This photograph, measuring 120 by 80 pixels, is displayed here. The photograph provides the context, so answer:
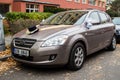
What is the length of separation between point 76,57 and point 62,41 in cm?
67

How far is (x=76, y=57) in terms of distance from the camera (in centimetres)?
545

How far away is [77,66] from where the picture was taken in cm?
546

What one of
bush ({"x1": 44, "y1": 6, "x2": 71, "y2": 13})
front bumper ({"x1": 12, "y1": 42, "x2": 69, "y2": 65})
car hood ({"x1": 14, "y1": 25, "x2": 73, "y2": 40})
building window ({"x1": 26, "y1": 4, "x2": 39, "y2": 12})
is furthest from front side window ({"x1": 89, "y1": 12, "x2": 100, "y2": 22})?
building window ({"x1": 26, "y1": 4, "x2": 39, "y2": 12})

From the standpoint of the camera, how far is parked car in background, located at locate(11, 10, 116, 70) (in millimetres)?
4941

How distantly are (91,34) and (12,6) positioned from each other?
18403mm

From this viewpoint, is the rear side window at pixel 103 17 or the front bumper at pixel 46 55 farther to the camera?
the rear side window at pixel 103 17

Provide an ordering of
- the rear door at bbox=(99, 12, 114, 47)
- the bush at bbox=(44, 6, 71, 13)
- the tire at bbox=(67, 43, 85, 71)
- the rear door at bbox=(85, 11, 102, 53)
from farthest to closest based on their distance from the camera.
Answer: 1. the bush at bbox=(44, 6, 71, 13)
2. the rear door at bbox=(99, 12, 114, 47)
3. the rear door at bbox=(85, 11, 102, 53)
4. the tire at bbox=(67, 43, 85, 71)

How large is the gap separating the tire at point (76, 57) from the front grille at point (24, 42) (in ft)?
3.20

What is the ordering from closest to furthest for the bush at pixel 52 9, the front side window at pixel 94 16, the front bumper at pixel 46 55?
the front bumper at pixel 46 55, the front side window at pixel 94 16, the bush at pixel 52 9

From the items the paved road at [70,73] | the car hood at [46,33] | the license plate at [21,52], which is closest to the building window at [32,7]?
the paved road at [70,73]

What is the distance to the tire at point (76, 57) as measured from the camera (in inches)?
207

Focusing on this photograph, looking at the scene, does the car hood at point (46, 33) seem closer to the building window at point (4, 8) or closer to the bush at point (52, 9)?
the building window at point (4, 8)

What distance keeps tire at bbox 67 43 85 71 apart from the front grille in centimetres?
98

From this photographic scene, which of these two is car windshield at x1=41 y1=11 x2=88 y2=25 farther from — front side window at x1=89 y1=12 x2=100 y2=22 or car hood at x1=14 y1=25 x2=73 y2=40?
car hood at x1=14 y1=25 x2=73 y2=40
